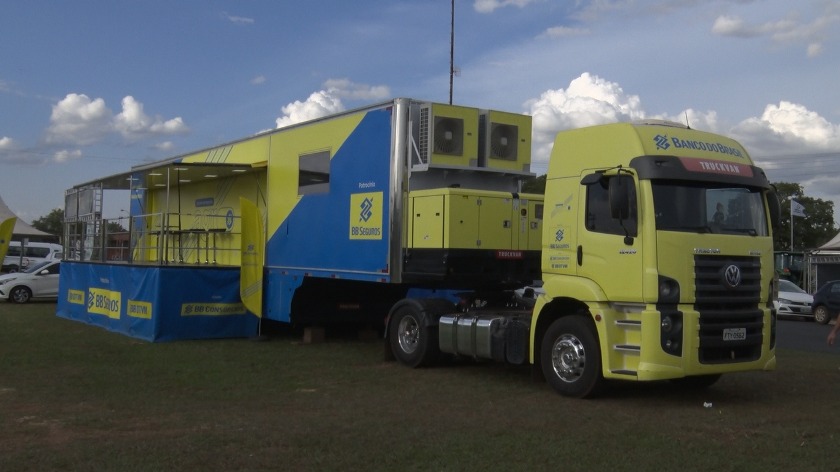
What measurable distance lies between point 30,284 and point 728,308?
2199cm

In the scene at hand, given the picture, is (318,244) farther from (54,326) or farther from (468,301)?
(54,326)

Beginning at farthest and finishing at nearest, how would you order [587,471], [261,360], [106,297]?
[106,297] → [261,360] → [587,471]

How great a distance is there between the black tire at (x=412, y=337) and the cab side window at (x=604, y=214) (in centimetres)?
331

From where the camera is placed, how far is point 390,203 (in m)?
12.4

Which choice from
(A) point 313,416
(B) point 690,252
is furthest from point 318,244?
(B) point 690,252

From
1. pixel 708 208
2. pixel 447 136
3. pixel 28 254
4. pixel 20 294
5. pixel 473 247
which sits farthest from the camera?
pixel 28 254

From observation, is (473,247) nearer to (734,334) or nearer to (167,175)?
(734,334)

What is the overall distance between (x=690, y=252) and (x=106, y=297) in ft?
41.6

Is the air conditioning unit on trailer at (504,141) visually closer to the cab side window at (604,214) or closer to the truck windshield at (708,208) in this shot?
the cab side window at (604,214)

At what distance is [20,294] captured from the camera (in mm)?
25312

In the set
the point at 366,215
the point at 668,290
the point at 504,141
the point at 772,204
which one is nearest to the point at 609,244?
the point at 668,290

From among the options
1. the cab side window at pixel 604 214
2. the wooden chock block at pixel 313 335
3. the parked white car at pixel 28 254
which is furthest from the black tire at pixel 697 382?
the parked white car at pixel 28 254

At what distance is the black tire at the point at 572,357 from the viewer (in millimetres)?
9453

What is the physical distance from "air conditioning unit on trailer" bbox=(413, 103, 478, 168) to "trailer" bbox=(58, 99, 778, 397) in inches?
1.1
